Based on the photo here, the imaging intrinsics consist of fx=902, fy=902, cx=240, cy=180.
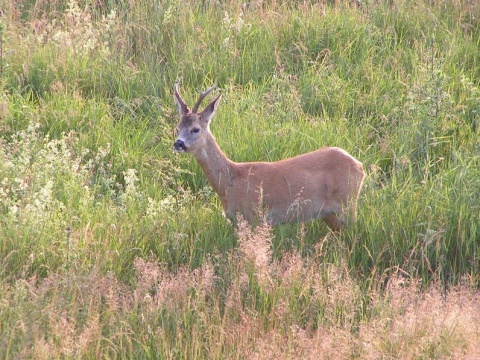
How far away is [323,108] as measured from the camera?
28.1ft

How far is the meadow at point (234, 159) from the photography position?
5430 mm

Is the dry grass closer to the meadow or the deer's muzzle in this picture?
the meadow

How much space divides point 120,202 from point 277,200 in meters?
1.26

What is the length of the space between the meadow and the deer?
0.13m

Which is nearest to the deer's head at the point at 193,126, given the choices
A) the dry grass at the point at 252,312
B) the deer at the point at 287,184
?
the deer at the point at 287,184

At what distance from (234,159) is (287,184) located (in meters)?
1.03

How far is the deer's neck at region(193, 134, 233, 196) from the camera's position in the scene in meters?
7.23

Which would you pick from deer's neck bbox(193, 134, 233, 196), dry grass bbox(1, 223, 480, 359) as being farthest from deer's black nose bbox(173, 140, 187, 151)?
dry grass bbox(1, 223, 480, 359)

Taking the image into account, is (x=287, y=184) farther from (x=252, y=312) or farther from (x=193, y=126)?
(x=252, y=312)

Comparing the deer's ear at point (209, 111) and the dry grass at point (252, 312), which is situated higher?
the deer's ear at point (209, 111)

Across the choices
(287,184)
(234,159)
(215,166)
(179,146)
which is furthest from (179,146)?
(234,159)

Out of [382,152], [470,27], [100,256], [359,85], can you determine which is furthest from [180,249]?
[470,27]

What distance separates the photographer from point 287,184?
23.4 ft

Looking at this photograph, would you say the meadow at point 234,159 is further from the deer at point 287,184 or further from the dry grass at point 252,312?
the deer at point 287,184
